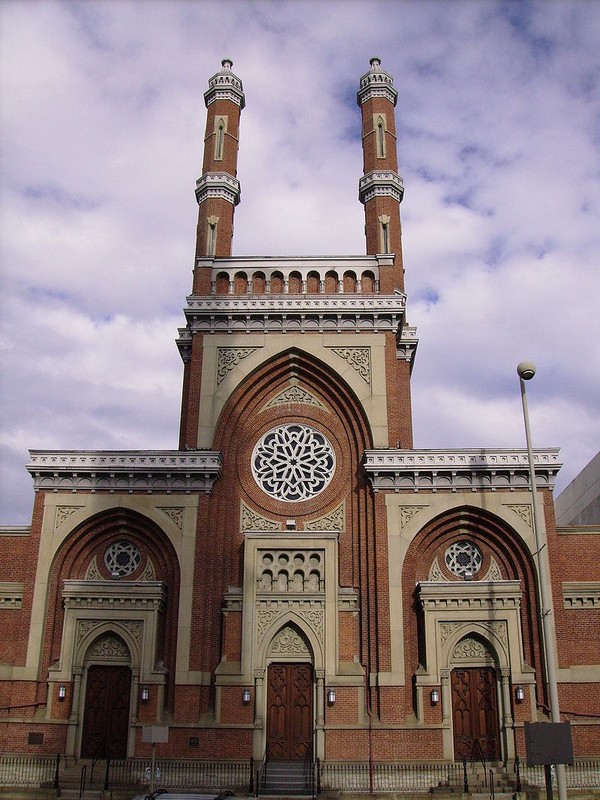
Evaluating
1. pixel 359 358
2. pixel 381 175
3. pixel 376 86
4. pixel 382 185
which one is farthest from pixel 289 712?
pixel 376 86

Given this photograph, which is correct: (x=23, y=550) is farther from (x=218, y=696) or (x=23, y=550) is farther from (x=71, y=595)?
(x=218, y=696)

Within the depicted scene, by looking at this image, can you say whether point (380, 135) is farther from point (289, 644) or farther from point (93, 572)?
point (289, 644)

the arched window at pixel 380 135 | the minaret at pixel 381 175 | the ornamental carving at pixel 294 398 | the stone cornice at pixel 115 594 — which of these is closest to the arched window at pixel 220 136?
the minaret at pixel 381 175

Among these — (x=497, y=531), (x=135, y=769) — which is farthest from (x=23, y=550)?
(x=497, y=531)

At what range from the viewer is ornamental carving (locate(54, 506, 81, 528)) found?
3070 cm

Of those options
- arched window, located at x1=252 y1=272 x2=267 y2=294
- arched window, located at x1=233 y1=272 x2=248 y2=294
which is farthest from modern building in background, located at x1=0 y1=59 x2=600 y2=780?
arched window, located at x1=233 y1=272 x2=248 y2=294

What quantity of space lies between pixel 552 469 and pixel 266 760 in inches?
550

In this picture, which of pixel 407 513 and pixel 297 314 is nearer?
pixel 407 513

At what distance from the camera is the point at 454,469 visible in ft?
99.0

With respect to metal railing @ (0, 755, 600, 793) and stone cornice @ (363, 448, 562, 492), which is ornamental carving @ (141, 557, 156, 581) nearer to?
metal railing @ (0, 755, 600, 793)

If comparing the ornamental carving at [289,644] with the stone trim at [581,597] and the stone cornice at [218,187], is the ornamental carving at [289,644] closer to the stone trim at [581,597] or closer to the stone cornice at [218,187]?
the stone trim at [581,597]

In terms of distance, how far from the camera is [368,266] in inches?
1388

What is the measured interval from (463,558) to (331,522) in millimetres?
5009

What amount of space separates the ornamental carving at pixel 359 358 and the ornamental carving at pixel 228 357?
11.5ft
